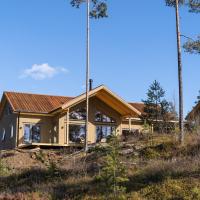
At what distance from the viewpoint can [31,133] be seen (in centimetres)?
4212

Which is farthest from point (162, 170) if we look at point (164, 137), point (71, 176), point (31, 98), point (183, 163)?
point (31, 98)

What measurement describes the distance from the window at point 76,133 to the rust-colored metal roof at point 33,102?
7.36ft

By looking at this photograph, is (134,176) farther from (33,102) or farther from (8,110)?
(8,110)

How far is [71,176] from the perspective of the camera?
20406mm

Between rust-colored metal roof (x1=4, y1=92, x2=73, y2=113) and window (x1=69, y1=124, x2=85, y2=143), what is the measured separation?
7.36 ft

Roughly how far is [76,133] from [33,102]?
15.6ft

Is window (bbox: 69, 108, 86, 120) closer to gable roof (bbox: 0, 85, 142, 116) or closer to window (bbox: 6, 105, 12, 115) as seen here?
gable roof (bbox: 0, 85, 142, 116)

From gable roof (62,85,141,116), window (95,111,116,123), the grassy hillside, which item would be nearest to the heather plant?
the grassy hillside

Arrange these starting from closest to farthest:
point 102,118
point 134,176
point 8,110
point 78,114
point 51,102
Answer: point 134,176, point 78,114, point 102,118, point 51,102, point 8,110

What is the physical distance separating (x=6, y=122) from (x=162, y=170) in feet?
98.1

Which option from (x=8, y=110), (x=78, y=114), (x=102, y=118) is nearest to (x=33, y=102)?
(x=8, y=110)

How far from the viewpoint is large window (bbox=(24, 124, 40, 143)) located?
41812 mm

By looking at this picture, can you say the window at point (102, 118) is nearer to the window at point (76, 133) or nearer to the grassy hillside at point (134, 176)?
the window at point (76, 133)

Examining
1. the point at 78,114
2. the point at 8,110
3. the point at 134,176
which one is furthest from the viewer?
the point at 8,110
